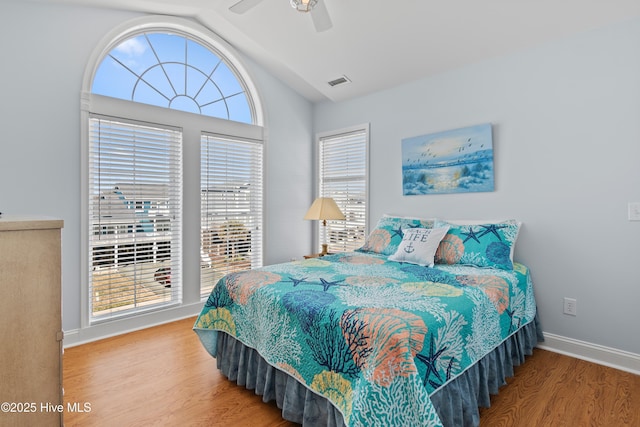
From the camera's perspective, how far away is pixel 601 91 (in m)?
2.45

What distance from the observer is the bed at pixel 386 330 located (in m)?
1.34

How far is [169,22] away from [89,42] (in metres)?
0.77

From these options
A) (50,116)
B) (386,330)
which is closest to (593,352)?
(386,330)

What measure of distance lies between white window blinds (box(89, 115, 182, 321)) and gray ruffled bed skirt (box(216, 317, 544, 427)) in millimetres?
1369

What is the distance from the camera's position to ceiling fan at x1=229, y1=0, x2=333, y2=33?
228 cm

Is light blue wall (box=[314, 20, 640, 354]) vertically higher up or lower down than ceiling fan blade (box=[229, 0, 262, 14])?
lower down

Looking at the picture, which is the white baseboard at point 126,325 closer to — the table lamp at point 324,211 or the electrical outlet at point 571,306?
the table lamp at point 324,211

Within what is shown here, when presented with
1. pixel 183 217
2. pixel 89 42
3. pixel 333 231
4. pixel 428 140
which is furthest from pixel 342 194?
pixel 89 42

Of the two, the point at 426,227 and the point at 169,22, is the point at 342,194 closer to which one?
the point at 426,227

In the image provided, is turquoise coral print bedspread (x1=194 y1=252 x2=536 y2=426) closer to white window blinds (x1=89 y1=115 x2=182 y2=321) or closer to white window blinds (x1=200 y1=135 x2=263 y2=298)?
white window blinds (x1=89 y1=115 x2=182 y2=321)

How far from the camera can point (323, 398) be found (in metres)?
1.59

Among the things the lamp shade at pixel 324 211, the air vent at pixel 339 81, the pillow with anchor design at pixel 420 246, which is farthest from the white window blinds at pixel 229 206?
the pillow with anchor design at pixel 420 246

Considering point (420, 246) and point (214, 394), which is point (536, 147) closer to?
point (420, 246)

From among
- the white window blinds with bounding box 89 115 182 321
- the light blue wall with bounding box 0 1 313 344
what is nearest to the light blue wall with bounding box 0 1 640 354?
the light blue wall with bounding box 0 1 313 344
